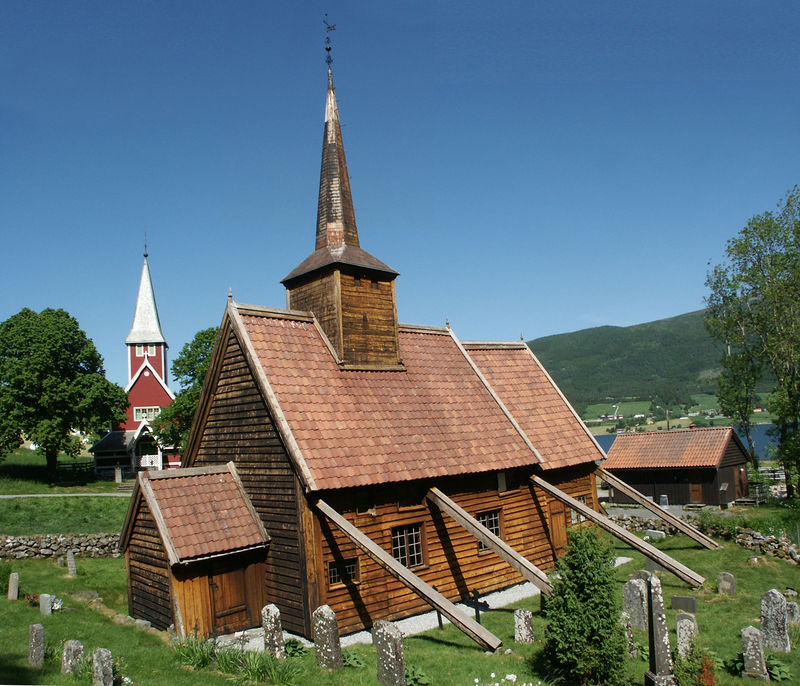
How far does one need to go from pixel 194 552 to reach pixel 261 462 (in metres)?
2.91

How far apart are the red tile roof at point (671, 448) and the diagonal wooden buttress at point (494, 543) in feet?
85.3

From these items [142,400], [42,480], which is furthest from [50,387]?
[142,400]

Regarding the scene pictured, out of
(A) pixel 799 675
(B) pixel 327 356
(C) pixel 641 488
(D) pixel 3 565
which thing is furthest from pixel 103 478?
(A) pixel 799 675

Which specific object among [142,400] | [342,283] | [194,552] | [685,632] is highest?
[342,283]

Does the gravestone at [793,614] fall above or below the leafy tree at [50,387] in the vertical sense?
below

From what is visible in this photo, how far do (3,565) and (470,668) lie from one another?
15.2m

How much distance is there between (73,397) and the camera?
43.1 meters

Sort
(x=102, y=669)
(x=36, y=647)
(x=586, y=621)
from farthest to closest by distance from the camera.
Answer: (x=36, y=647), (x=586, y=621), (x=102, y=669)

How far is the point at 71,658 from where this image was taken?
11.2 metres

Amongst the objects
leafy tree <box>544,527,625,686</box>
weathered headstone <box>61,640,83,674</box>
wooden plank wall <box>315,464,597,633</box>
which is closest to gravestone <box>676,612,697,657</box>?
leafy tree <box>544,527,625,686</box>

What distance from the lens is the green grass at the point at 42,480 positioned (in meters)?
38.1

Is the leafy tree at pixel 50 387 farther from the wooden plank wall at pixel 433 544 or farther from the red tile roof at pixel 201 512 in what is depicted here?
the wooden plank wall at pixel 433 544

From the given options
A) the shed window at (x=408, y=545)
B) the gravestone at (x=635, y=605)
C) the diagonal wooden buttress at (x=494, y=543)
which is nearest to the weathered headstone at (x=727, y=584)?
the gravestone at (x=635, y=605)

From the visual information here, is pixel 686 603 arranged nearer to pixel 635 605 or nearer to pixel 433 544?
pixel 635 605
